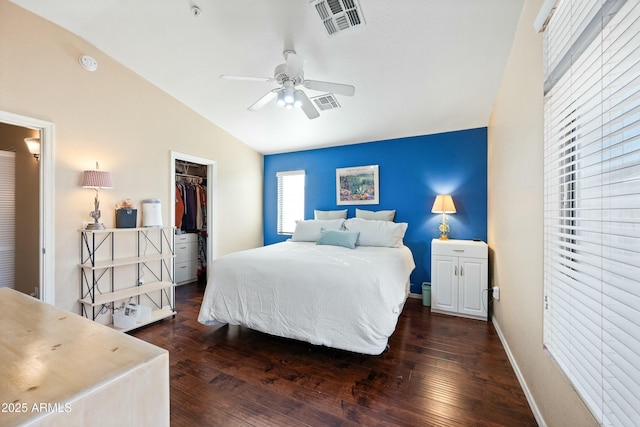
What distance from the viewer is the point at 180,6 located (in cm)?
203

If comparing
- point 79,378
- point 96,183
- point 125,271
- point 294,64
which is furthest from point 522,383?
point 96,183

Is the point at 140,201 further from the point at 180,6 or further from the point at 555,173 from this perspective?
the point at 555,173

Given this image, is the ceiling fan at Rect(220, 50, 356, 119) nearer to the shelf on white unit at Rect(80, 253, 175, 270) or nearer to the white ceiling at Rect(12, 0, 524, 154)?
the white ceiling at Rect(12, 0, 524, 154)

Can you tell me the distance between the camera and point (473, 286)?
9.82 ft

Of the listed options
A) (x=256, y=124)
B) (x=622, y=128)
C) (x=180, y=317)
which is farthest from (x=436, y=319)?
(x=256, y=124)

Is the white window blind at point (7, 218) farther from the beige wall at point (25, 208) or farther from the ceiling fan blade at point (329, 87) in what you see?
the ceiling fan blade at point (329, 87)

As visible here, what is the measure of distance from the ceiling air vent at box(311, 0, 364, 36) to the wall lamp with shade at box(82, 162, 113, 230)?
2.45 m

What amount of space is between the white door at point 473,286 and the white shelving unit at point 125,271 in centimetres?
336

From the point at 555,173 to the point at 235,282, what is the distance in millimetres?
2388

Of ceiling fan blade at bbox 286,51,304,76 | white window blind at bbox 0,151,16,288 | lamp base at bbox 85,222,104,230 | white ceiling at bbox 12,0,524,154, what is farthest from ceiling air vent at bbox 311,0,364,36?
white window blind at bbox 0,151,16,288

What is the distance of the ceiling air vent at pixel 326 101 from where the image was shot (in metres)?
2.93

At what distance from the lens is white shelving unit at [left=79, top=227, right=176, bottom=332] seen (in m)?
2.60

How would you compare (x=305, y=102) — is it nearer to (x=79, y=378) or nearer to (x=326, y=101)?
(x=326, y=101)


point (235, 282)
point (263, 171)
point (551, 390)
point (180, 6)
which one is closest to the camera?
point (551, 390)
